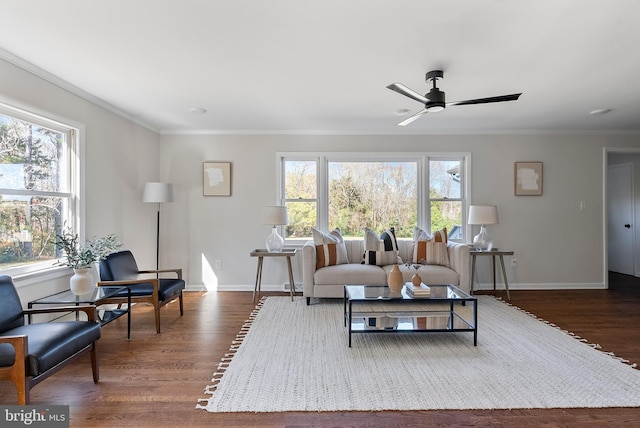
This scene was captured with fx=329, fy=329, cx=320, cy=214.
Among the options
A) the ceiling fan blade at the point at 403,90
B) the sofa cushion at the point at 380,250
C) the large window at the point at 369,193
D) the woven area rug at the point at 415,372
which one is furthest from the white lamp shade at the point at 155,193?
the ceiling fan blade at the point at 403,90

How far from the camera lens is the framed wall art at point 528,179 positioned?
4953 millimetres

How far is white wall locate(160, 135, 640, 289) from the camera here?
16.3 feet

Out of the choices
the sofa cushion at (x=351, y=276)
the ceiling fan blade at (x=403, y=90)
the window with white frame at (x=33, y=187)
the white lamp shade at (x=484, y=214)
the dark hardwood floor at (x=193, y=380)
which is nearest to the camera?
the dark hardwood floor at (x=193, y=380)

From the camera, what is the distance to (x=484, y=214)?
14.9 ft

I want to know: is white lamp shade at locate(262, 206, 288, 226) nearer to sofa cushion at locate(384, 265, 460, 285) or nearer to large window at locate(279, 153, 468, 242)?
large window at locate(279, 153, 468, 242)

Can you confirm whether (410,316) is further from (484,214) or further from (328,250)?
(484,214)

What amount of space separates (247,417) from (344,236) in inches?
130

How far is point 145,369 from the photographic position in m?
2.48

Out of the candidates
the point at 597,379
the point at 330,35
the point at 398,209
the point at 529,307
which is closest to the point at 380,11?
the point at 330,35

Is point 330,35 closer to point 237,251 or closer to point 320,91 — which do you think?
point 320,91

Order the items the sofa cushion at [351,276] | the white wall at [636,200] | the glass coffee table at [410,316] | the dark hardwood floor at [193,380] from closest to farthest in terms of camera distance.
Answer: the dark hardwood floor at [193,380] < the glass coffee table at [410,316] < the sofa cushion at [351,276] < the white wall at [636,200]

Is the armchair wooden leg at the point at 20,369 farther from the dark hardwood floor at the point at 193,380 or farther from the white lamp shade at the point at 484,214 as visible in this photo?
the white lamp shade at the point at 484,214

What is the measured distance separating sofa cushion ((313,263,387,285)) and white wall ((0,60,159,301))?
8.15ft

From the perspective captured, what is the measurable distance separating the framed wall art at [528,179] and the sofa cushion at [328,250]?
286cm
